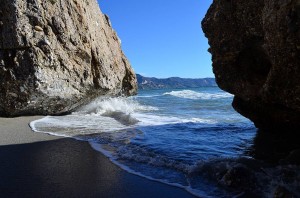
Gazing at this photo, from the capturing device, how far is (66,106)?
529 inches

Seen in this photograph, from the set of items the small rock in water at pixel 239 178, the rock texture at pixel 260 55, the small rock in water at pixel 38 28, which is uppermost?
the small rock in water at pixel 38 28

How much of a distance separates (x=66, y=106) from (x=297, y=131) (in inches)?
345

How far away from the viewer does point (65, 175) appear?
491 centimetres

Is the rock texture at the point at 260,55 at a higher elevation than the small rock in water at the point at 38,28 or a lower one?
lower

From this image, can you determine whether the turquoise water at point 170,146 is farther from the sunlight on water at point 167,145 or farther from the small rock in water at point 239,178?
the small rock in water at point 239,178

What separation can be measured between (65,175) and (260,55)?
4.27m

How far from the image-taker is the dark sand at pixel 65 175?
4.26 meters

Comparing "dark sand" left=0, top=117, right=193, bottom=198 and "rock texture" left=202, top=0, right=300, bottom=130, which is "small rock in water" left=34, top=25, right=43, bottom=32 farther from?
"rock texture" left=202, top=0, right=300, bottom=130

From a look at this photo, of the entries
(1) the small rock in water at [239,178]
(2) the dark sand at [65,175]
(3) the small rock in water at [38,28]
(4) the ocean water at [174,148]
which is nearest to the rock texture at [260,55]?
(4) the ocean water at [174,148]

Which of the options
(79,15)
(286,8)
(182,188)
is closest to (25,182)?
(182,188)

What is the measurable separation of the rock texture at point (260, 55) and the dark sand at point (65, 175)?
8.02 ft

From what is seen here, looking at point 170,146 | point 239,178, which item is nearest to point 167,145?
point 170,146

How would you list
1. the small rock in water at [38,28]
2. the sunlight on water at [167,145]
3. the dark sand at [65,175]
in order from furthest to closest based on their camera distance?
the small rock in water at [38,28]
the sunlight on water at [167,145]
the dark sand at [65,175]

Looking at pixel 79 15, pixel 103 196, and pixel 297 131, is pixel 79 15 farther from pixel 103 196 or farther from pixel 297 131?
pixel 103 196
